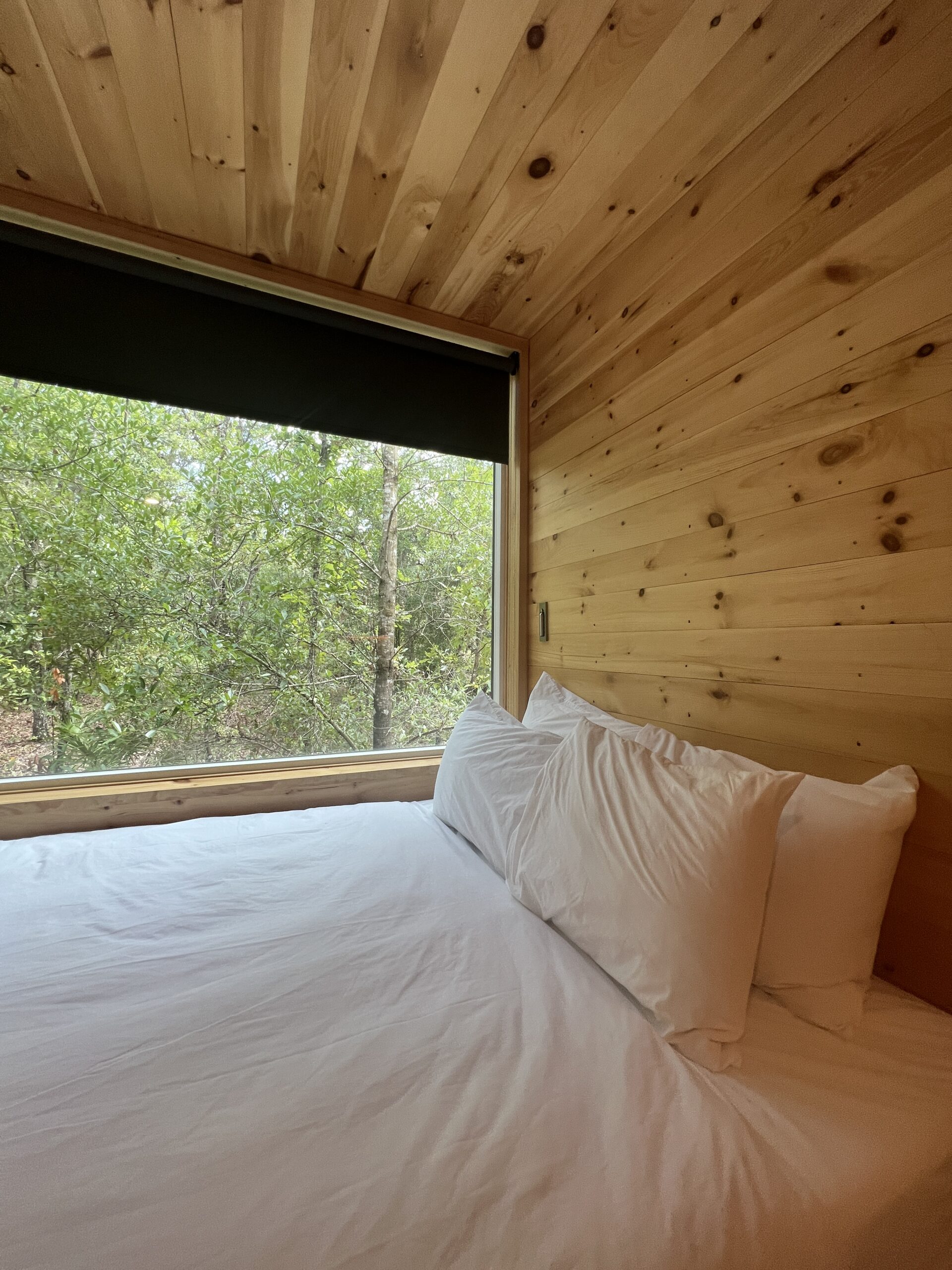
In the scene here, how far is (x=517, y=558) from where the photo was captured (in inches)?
87.1

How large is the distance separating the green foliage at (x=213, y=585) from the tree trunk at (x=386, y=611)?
0.03m

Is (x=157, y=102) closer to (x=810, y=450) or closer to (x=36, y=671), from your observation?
(x=36, y=671)

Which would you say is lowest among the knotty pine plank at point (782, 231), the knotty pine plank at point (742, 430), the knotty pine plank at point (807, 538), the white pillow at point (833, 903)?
the white pillow at point (833, 903)

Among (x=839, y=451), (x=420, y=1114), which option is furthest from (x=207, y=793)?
(x=839, y=451)

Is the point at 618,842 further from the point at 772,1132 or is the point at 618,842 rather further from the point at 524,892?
the point at 772,1132

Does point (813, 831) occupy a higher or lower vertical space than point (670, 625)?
lower

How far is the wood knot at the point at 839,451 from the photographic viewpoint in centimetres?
103

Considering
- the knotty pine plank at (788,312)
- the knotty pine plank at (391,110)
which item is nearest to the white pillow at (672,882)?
the knotty pine plank at (788,312)

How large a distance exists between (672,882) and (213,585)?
1.75 metres

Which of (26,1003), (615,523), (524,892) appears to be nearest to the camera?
(26,1003)

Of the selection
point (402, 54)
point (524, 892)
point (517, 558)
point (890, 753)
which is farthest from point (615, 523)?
point (402, 54)

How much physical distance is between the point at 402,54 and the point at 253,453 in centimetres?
121

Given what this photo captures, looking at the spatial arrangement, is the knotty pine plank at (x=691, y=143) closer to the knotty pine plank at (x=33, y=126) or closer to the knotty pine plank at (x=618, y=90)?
the knotty pine plank at (x=618, y=90)

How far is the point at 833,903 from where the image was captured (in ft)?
2.74
